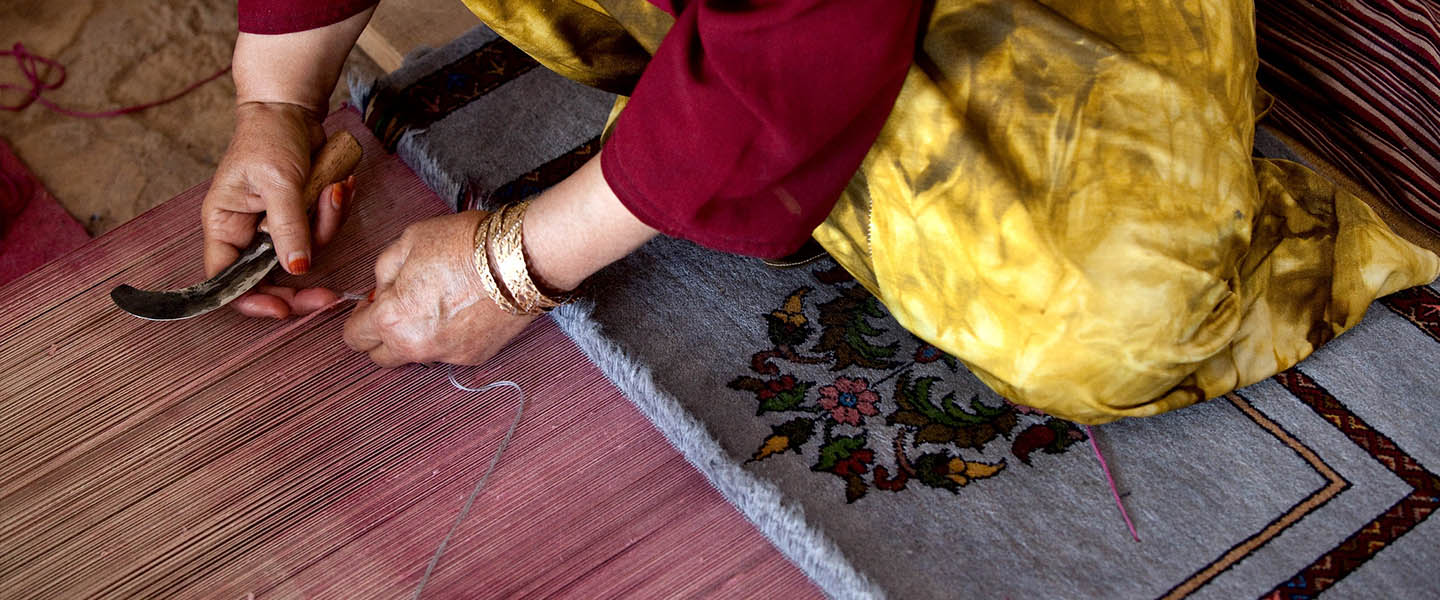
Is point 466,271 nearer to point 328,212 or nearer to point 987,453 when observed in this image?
point 328,212

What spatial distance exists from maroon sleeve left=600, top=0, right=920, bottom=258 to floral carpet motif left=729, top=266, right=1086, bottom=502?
27 centimetres

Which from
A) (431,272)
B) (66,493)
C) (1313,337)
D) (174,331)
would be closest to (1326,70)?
(1313,337)

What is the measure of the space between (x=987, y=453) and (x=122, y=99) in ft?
6.28

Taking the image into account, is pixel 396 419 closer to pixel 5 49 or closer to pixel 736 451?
pixel 736 451

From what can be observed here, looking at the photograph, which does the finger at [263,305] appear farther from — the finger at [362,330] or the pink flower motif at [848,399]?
the pink flower motif at [848,399]

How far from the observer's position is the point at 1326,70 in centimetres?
137

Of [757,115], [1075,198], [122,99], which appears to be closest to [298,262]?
[757,115]

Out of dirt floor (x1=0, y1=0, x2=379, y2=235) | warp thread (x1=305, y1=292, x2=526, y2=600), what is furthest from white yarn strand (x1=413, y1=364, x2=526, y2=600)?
dirt floor (x1=0, y1=0, x2=379, y2=235)

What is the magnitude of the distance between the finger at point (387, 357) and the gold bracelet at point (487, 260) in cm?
18

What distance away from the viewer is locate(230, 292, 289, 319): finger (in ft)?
4.17

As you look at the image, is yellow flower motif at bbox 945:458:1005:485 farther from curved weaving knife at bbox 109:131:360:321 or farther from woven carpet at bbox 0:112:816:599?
curved weaving knife at bbox 109:131:360:321

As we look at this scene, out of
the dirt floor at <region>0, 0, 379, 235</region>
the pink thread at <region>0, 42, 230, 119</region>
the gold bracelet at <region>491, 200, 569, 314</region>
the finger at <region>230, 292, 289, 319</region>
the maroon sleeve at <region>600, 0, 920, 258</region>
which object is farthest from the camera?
the pink thread at <region>0, 42, 230, 119</region>

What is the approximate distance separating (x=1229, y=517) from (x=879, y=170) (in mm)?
514

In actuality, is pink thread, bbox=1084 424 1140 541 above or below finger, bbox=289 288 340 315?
above
